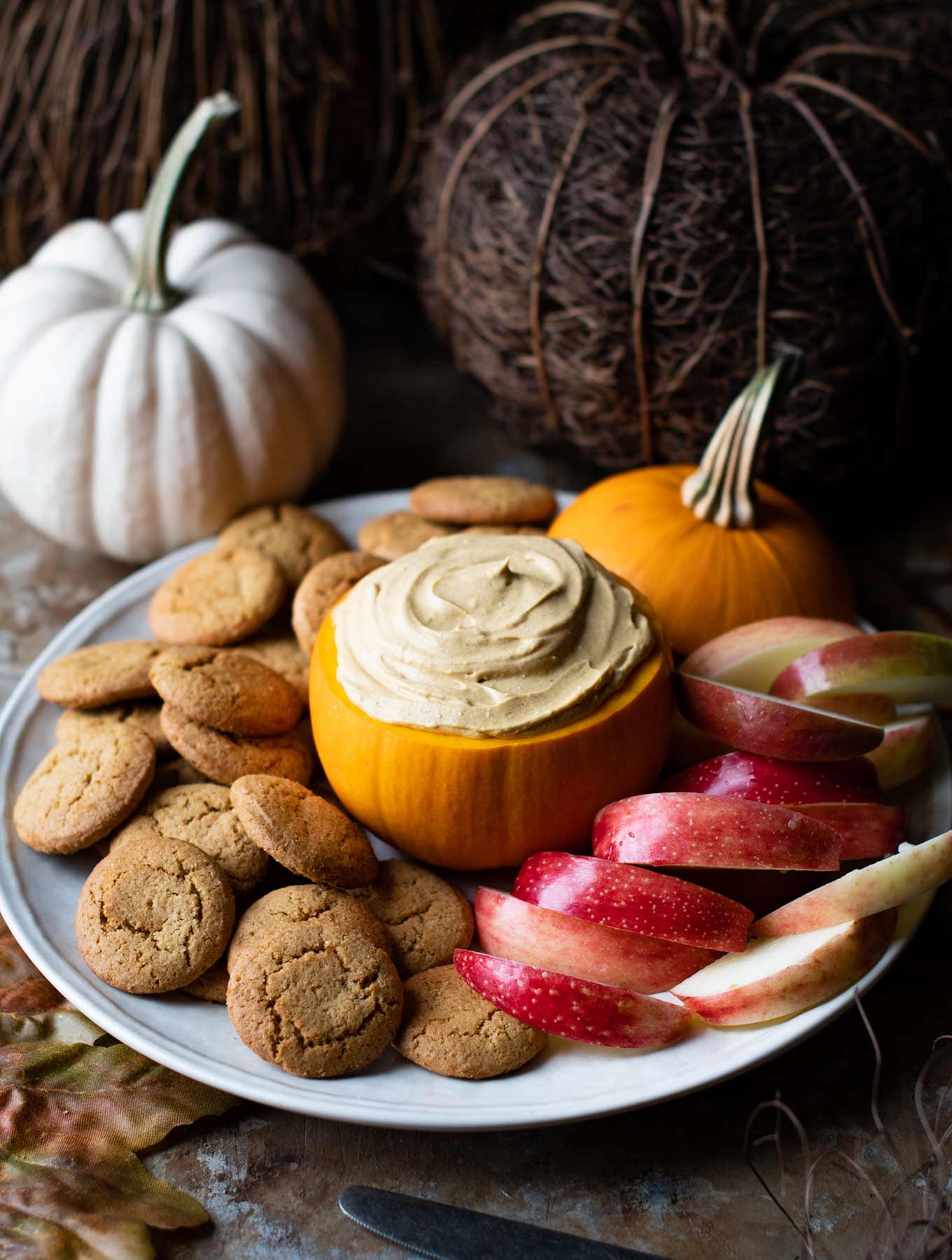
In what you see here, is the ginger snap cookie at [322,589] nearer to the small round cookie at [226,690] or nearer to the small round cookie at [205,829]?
the small round cookie at [226,690]

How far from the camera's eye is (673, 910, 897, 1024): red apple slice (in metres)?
1.37

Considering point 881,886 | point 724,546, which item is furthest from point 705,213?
point 881,886

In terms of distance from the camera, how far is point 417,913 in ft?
5.03

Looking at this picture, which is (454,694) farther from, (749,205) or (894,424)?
(894,424)

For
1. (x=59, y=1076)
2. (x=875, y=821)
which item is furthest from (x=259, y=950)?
(x=875, y=821)

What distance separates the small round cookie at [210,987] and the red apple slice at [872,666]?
34.3 inches

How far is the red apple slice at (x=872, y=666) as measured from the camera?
1.63 meters

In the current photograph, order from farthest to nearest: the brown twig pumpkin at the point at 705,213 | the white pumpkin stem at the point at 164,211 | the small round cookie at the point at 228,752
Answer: the white pumpkin stem at the point at 164,211 < the brown twig pumpkin at the point at 705,213 < the small round cookie at the point at 228,752

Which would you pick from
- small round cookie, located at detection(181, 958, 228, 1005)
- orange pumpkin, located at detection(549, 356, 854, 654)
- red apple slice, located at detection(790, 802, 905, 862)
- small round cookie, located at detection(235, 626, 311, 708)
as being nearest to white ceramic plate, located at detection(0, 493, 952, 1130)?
small round cookie, located at detection(181, 958, 228, 1005)

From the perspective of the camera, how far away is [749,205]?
2.02 meters

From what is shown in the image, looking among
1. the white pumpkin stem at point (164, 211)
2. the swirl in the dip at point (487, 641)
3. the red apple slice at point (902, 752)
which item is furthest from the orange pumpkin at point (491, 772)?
the white pumpkin stem at point (164, 211)

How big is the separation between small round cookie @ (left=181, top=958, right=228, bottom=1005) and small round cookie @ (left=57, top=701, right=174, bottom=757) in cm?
38

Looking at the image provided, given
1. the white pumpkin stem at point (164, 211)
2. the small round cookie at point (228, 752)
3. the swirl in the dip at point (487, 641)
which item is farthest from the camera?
the white pumpkin stem at point (164, 211)

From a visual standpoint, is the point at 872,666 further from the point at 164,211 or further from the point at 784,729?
the point at 164,211
